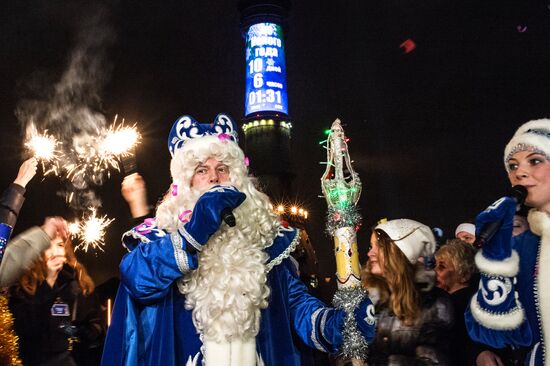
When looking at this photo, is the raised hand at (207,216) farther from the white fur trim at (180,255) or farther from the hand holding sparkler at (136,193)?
the hand holding sparkler at (136,193)

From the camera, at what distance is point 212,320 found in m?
A: 3.42

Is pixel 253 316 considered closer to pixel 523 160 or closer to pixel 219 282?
pixel 219 282

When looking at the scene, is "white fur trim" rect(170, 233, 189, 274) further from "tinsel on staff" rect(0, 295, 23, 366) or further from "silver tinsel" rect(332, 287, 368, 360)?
"tinsel on staff" rect(0, 295, 23, 366)

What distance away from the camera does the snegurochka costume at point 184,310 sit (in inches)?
129

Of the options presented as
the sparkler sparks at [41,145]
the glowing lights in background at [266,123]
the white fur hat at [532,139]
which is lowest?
the white fur hat at [532,139]

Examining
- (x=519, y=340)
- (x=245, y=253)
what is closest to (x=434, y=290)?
(x=519, y=340)

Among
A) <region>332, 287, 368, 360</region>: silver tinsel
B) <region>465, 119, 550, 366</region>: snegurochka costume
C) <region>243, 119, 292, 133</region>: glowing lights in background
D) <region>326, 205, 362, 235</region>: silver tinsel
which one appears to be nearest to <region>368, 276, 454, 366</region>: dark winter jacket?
<region>465, 119, 550, 366</region>: snegurochka costume

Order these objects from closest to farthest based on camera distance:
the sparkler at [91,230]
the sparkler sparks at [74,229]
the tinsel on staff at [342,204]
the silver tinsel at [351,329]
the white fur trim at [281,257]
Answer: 1. the tinsel on staff at [342,204]
2. the silver tinsel at [351,329]
3. the white fur trim at [281,257]
4. the sparkler sparks at [74,229]
5. the sparkler at [91,230]

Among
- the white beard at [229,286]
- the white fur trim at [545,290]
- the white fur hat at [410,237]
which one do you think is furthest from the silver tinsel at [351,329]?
the white fur hat at [410,237]

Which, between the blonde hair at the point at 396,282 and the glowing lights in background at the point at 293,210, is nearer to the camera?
the blonde hair at the point at 396,282

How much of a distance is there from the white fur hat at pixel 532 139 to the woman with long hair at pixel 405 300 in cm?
137

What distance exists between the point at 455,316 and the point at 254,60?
1946 inches

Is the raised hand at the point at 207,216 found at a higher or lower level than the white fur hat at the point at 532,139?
lower

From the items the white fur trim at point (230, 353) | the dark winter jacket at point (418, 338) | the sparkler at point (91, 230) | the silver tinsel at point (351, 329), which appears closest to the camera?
the silver tinsel at point (351, 329)
